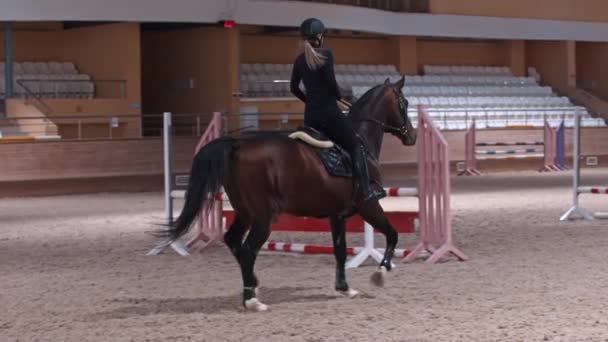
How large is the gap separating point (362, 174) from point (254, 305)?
134 centimetres

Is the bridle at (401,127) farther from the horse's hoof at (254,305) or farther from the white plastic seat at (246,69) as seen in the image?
the white plastic seat at (246,69)

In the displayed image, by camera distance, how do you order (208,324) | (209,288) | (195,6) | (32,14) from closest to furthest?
(208,324)
(209,288)
(32,14)
(195,6)

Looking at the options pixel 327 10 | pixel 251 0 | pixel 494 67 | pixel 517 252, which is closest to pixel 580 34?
pixel 494 67

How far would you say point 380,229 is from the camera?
26.2ft

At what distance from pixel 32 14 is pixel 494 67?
1736 centimetres

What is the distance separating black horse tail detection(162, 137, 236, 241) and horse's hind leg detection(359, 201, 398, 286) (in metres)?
1.24

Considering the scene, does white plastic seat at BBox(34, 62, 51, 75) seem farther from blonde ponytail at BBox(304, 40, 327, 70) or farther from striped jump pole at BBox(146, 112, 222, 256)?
blonde ponytail at BBox(304, 40, 327, 70)

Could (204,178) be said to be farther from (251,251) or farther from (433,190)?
(433,190)

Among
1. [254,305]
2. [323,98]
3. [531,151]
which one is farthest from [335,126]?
[531,151]

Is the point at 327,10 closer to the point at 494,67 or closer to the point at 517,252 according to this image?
the point at 494,67

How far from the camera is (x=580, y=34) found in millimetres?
35281

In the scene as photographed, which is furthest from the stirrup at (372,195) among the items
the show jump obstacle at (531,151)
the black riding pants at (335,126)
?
the show jump obstacle at (531,151)

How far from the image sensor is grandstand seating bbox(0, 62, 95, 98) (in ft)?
80.8

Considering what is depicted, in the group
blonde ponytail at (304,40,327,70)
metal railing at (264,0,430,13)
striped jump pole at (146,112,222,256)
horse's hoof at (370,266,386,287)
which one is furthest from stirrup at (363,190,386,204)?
metal railing at (264,0,430,13)
